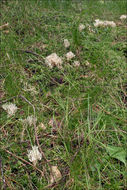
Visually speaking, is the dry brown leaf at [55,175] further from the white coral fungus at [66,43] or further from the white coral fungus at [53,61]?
the white coral fungus at [66,43]

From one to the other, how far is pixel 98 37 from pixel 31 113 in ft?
4.54

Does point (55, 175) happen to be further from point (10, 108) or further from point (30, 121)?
point (10, 108)

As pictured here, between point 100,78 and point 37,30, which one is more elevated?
point 37,30

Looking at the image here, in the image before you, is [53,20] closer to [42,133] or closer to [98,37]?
[98,37]

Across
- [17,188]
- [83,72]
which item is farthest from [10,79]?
[17,188]

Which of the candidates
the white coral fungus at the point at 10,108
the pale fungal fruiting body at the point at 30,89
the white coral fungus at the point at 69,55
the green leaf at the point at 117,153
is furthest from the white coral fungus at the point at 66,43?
the green leaf at the point at 117,153

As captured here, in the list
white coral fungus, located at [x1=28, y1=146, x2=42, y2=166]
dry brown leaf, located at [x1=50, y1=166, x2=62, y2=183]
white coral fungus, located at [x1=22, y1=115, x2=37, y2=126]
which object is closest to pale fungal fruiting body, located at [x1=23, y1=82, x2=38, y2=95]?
white coral fungus, located at [x1=22, y1=115, x2=37, y2=126]

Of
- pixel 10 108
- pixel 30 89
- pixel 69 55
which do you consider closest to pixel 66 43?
pixel 69 55

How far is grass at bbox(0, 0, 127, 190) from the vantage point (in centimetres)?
134

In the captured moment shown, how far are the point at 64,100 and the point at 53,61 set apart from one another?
0.48 m

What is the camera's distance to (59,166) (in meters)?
1.38

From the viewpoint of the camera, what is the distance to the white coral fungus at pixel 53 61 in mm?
2066

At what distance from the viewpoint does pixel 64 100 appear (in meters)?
1.76

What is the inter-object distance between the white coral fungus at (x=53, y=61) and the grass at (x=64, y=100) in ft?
0.18
